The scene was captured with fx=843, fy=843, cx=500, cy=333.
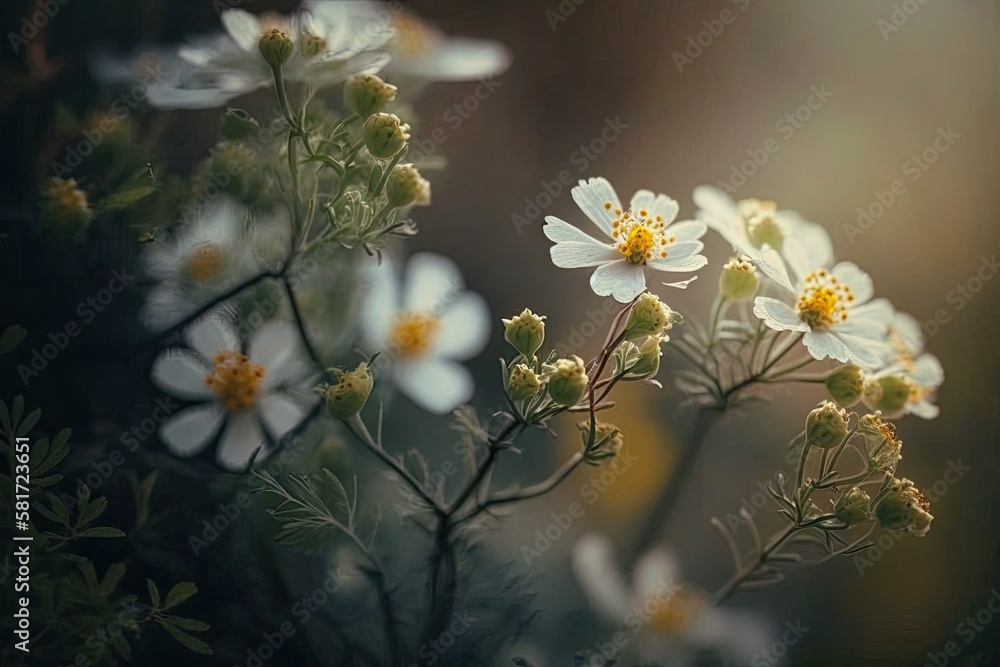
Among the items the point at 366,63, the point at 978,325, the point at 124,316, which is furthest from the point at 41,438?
the point at 978,325

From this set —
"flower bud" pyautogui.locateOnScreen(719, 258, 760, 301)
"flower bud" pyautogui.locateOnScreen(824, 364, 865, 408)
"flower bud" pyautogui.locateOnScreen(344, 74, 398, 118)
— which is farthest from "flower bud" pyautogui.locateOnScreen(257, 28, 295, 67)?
"flower bud" pyautogui.locateOnScreen(824, 364, 865, 408)

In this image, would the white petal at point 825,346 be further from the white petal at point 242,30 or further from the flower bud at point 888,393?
the white petal at point 242,30

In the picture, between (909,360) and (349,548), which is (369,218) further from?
(909,360)

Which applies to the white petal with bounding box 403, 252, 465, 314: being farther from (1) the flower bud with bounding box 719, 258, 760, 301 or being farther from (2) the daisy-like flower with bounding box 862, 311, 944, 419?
(2) the daisy-like flower with bounding box 862, 311, 944, 419

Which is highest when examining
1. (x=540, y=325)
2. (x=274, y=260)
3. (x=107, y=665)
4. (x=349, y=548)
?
(x=540, y=325)

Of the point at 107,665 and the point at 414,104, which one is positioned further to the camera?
the point at 414,104
